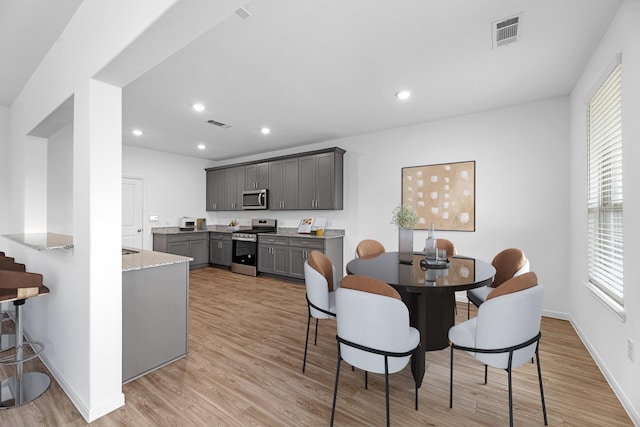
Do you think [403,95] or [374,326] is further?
[403,95]

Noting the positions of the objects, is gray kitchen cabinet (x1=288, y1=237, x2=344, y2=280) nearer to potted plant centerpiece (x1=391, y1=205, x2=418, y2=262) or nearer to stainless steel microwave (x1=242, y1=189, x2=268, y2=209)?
stainless steel microwave (x1=242, y1=189, x2=268, y2=209)

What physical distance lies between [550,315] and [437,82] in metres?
3.12

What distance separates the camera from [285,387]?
2146 millimetres

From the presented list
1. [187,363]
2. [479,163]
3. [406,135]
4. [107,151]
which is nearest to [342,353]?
[187,363]

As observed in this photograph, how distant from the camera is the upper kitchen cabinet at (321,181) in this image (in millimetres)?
5149

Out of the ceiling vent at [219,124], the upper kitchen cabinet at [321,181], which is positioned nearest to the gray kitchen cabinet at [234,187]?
the upper kitchen cabinet at [321,181]

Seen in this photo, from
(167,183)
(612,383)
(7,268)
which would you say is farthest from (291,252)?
(612,383)

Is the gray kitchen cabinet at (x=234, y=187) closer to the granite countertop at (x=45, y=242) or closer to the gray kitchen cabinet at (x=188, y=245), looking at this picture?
the gray kitchen cabinet at (x=188, y=245)

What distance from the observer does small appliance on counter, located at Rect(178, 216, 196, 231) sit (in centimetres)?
659

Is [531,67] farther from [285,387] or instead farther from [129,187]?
[129,187]

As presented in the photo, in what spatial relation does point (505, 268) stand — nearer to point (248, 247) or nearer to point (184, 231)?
point (248, 247)

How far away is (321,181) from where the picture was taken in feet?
17.4

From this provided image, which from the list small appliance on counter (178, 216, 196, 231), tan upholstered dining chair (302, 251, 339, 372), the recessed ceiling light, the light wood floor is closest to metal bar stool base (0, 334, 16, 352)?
the light wood floor

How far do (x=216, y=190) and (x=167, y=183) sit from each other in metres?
1.07
